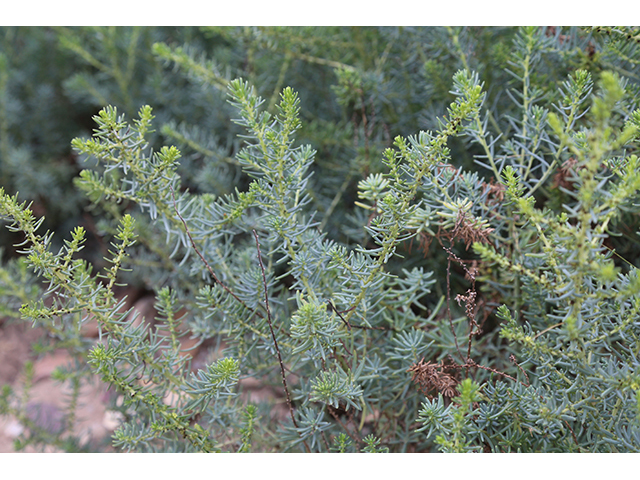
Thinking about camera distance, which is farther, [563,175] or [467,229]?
[563,175]

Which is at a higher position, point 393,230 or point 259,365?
point 393,230

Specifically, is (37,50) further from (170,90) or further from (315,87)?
(315,87)

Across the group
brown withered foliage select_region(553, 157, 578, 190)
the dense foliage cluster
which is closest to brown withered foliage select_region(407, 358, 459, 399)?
the dense foliage cluster

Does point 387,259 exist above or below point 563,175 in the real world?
below

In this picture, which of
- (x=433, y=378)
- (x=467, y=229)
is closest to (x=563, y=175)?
(x=467, y=229)

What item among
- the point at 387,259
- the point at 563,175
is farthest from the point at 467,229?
the point at 563,175

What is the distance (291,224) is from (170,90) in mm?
1183

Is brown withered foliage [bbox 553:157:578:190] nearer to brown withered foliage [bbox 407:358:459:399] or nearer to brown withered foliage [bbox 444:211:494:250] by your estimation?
brown withered foliage [bbox 444:211:494:250]

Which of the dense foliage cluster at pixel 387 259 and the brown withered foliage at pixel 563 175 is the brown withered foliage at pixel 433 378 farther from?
the brown withered foliage at pixel 563 175

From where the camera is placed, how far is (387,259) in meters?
0.91

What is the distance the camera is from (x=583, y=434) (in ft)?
2.82

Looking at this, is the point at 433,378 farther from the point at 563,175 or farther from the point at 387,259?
the point at 563,175

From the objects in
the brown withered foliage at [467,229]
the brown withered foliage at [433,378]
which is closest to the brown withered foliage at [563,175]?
the brown withered foliage at [467,229]

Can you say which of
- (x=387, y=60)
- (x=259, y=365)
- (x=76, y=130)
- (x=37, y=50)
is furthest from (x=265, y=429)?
(x=37, y=50)
